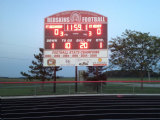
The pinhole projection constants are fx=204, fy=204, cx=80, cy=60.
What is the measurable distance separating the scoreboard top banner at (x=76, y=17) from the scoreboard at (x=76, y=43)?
0.10 m

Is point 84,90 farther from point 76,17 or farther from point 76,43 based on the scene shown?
point 76,17

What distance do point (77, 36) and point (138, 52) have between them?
7.18 metres

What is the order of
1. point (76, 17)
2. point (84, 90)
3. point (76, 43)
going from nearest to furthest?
point (76, 43), point (76, 17), point (84, 90)

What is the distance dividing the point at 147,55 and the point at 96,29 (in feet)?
21.7

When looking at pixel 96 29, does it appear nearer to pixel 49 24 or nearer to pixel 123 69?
pixel 49 24

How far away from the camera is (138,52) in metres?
21.0

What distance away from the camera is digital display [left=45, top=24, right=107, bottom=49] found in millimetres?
17547

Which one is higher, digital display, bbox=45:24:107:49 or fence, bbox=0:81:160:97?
digital display, bbox=45:24:107:49

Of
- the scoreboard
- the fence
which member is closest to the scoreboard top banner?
the scoreboard

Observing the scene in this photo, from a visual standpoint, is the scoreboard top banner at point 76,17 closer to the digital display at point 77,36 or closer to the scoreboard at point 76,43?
the scoreboard at point 76,43

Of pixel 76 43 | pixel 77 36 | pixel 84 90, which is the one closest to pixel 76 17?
pixel 77 36

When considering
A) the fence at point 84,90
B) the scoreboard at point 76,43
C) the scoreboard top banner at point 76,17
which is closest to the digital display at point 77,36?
the scoreboard at point 76,43

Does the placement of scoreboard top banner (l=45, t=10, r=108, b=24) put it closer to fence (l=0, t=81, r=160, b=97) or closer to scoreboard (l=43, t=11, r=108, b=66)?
scoreboard (l=43, t=11, r=108, b=66)

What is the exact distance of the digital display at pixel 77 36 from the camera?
57.6 feet
